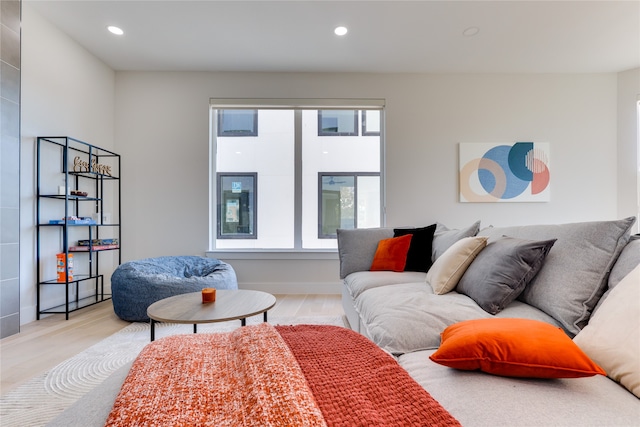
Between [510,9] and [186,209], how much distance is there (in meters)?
4.07

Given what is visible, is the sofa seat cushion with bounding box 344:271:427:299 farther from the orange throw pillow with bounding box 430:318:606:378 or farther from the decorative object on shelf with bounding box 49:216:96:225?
the decorative object on shelf with bounding box 49:216:96:225

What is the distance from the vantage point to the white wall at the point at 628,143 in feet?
12.2

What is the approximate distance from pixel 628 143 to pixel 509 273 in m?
4.01

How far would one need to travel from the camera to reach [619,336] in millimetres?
809

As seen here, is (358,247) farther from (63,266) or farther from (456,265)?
(63,266)

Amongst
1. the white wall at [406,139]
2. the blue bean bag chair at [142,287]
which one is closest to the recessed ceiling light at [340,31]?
the white wall at [406,139]

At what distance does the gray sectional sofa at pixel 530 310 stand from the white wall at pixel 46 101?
296 cm

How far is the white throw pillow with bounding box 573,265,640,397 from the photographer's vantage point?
2.50ft

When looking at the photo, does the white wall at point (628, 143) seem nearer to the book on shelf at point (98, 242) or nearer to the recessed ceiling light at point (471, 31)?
the recessed ceiling light at point (471, 31)

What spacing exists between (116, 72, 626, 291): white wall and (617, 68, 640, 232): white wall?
0.07 m

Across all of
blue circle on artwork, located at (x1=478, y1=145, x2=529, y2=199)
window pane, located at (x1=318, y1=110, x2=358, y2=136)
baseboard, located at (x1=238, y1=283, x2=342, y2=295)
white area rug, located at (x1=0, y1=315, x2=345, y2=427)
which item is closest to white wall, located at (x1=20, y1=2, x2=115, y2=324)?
white area rug, located at (x1=0, y1=315, x2=345, y2=427)

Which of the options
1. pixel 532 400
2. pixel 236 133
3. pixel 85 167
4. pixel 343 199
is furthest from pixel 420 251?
pixel 85 167

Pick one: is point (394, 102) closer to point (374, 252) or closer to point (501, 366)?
point (374, 252)

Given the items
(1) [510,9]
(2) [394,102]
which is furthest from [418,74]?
(1) [510,9]
